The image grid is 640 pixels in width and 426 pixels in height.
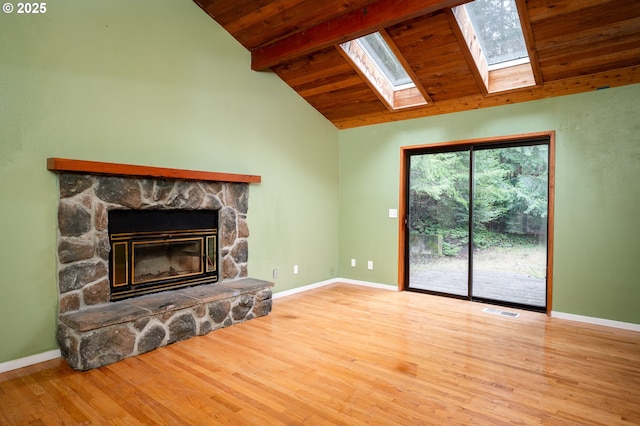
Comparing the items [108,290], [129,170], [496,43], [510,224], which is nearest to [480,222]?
[510,224]

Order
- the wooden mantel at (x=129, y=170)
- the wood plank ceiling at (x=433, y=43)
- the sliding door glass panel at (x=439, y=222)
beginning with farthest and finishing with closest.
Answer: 1. the sliding door glass panel at (x=439, y=222)
2. the wood plank ceiling at (x=433, y=43)
3. the wooden mantel at (x=129, y=170)

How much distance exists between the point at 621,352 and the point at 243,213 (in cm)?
376

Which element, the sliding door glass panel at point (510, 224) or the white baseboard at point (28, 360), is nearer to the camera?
the white baseboard at point (28, 360)

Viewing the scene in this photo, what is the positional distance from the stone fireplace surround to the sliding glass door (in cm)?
257

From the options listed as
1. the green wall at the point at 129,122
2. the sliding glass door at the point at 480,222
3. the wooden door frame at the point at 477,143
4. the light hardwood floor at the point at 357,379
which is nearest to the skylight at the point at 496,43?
the wooden door frame at the point at 477,143

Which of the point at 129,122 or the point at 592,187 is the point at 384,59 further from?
the point at 129,122

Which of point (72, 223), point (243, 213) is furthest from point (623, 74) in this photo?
point (72, 223)

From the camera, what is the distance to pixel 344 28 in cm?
349

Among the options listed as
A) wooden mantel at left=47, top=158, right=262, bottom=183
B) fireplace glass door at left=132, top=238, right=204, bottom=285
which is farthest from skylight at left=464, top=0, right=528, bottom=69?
fireplace glass door at left=132, top=238, right=204, bottom=285

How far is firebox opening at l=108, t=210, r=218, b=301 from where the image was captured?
3.26 meters

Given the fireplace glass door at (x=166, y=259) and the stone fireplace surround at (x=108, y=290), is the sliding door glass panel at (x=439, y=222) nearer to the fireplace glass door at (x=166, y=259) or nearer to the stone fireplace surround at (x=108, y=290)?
the stone fireplace surround at (x=108, y=290)

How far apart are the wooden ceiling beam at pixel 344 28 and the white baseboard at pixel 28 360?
11.3ft

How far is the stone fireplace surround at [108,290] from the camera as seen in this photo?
2.73 meters

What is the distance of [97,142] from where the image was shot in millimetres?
3105
